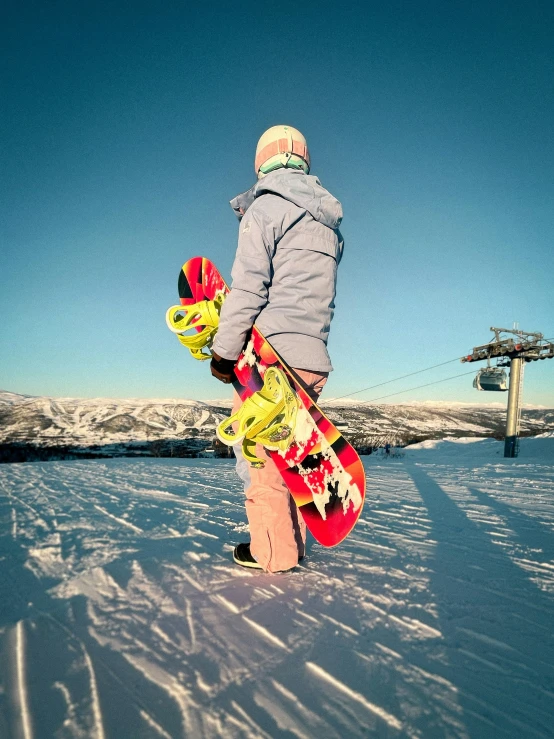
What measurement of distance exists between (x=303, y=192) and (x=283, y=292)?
587mm

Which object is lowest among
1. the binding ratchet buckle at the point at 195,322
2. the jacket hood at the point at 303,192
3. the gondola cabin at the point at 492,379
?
the binding ratchet buckle at the point at 195,322

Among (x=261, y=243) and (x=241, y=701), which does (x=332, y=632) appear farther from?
(x=261, y=243)

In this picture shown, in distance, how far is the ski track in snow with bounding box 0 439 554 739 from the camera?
90 centimetres

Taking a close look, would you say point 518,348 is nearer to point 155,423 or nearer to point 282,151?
point 282,151

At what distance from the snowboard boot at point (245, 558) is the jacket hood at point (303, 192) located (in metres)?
1.88

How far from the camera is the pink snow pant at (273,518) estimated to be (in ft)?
5.98

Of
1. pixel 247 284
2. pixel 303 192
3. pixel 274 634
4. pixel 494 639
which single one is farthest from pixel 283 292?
pixel 494 639

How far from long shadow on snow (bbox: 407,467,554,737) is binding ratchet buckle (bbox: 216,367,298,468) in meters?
0.97

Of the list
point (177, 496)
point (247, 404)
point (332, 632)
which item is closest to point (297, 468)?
point (247, 404)

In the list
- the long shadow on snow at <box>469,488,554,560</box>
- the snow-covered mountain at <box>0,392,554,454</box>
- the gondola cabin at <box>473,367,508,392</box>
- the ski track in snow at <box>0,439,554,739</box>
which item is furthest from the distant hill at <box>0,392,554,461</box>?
the ski track in snow at <box>0,439,554,739</box>

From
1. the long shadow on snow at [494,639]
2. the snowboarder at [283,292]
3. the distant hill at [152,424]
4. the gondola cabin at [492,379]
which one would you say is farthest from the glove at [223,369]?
the gondola cabin at [492,379]

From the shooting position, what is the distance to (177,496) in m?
3.75

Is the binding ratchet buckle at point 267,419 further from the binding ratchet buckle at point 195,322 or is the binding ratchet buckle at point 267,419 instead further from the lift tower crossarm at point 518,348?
the lift tower crossarm at point 518,348

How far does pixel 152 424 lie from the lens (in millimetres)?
33250
